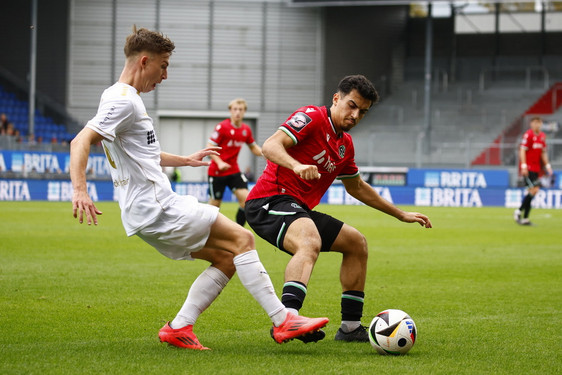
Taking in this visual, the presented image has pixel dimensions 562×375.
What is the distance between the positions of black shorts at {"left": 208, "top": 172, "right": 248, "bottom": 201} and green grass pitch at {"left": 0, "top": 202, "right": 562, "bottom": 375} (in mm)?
1609

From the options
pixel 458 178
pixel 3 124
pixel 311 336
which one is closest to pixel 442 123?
pixel 458 178

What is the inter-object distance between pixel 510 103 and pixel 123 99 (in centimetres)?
3890

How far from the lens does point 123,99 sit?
16.7 feet

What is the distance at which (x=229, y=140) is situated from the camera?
52.5 feet

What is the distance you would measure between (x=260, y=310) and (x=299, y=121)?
2257 millimetres

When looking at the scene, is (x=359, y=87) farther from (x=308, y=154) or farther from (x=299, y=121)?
(x=308, y=154)

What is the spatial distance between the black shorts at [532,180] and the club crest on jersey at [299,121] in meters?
15.2

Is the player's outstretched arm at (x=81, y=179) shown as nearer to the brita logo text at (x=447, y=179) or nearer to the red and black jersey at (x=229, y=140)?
the red and black jersey at (x=229, y=140)

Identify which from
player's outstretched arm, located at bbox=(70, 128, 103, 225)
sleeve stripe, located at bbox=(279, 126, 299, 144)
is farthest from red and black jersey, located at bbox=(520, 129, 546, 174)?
player's outstretched arm, located at bbox=(70, 128, 103, 225)

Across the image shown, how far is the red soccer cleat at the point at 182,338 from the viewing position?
565 cm

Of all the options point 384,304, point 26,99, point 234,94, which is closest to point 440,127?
point 234,94

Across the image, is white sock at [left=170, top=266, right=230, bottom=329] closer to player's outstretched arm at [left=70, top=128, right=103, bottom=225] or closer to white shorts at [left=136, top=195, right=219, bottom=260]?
white shorts at [left=136, top=195, right=219, bottom=260]

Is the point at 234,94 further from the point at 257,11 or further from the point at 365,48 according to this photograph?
the point at 365,48

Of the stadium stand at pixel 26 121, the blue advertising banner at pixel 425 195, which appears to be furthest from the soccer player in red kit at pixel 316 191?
the stadium stand at pixel 26 121
